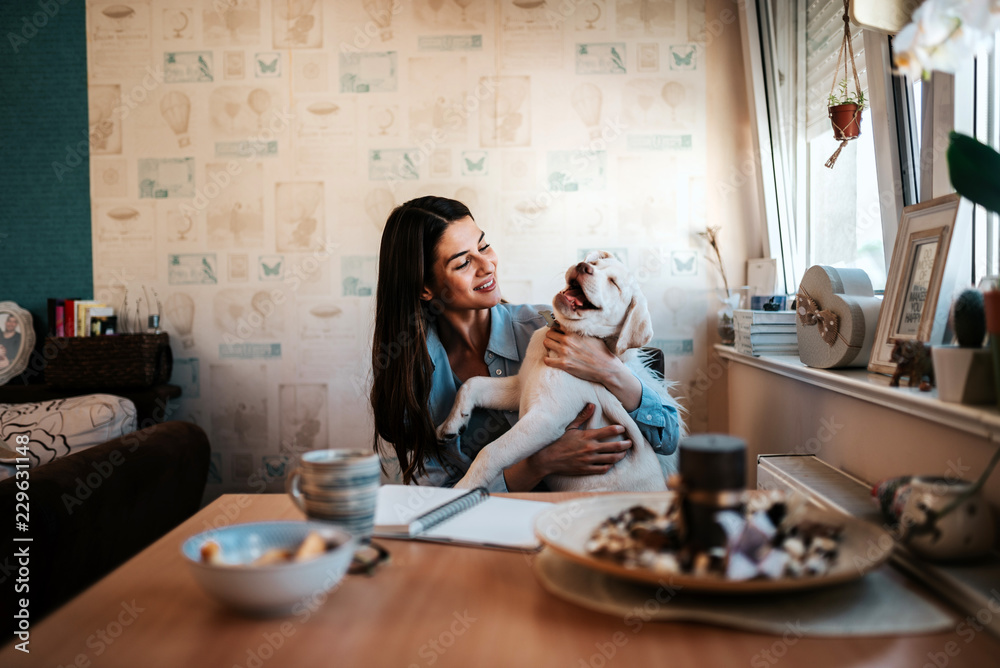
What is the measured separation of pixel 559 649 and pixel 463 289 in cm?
137

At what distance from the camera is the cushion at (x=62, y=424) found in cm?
234

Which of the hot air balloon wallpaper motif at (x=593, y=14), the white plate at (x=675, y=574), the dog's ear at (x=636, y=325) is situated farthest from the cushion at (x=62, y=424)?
the hot air balloon wallpaper motif at (x=593, y=14)

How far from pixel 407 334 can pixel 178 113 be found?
1926mm

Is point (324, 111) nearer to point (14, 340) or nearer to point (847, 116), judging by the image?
point (14, 340)

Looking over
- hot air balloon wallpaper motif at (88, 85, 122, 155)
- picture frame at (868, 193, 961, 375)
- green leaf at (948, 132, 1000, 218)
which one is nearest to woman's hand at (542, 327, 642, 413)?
picture frame at (868, 193, 961, 375)

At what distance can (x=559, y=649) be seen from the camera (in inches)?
25.6

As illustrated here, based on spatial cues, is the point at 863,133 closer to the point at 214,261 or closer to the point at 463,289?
the point at 463,289

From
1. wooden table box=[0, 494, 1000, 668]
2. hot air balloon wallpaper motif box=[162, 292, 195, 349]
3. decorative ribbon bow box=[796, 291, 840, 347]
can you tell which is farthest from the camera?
hot air balloon wallpaper motif box=[162, 292, 195, 349]

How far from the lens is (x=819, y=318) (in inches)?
64.9

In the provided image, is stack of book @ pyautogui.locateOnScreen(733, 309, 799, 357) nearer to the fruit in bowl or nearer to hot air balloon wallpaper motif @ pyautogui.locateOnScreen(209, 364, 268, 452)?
the fruit in bowl

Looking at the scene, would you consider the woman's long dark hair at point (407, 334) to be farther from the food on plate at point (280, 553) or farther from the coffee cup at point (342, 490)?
the food on plate at point (280, 553)

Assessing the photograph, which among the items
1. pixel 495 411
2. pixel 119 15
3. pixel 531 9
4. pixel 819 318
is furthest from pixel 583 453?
pixel 119 15

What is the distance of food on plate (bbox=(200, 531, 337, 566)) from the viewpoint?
72 centimetres

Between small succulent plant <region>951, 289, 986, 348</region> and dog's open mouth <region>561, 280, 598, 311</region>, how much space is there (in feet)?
2.67
